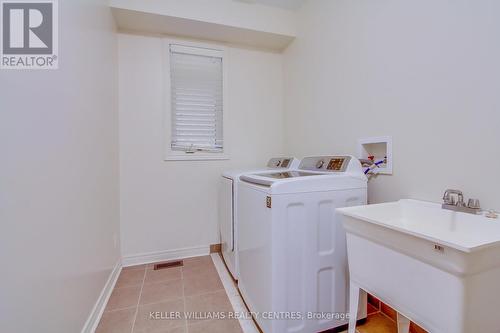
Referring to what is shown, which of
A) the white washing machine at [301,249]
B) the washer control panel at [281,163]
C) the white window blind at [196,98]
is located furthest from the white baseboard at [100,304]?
the washer control panel at [281,163]

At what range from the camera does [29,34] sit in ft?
3.40

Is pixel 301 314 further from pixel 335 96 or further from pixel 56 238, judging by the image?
pixel 335 96

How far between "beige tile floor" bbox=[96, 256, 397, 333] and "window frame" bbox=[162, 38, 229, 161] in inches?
44.7

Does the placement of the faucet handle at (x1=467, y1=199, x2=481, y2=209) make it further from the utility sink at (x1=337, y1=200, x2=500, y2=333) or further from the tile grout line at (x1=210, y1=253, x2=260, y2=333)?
the tile grout line at (x1=210, y1=253, x2=260, y2=333)

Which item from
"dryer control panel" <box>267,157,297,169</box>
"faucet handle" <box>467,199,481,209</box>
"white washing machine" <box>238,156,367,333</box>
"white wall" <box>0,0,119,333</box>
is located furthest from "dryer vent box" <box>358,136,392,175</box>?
"white wall" <box>0,0,119,333</box>

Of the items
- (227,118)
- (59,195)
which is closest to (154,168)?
(227,118)

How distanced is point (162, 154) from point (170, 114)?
0.43 metres

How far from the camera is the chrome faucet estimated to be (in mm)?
990

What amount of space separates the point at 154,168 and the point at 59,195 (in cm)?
125

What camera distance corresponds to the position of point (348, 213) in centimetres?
A: 107

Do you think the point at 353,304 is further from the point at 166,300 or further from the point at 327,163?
the point at 166,300

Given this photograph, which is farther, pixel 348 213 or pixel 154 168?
pixel 154 168

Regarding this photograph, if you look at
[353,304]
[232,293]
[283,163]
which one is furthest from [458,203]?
[232,293]

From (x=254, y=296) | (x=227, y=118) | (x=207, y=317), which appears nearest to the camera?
(x=254, y=296)
